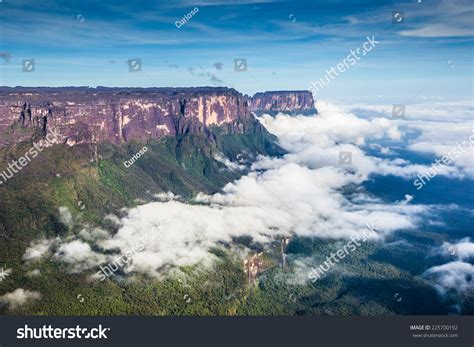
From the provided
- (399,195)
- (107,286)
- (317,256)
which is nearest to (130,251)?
(107,286)

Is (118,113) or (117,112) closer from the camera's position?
(117,112)

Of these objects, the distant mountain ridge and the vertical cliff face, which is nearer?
the distant mountain ridge

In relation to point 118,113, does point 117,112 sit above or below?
above

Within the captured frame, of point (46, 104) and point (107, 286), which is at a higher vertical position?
point (46, 104)

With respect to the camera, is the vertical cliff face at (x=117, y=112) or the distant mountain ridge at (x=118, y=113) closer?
the distant mountain ridge at (x=118, y=113)

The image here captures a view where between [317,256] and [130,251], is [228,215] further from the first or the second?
[130,251]
